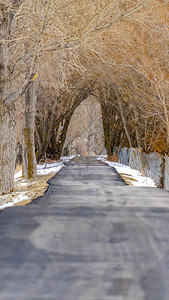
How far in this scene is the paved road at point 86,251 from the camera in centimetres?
306

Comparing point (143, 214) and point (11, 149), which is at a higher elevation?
point (11, 149)

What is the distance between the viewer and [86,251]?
4102mm

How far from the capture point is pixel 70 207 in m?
6.46

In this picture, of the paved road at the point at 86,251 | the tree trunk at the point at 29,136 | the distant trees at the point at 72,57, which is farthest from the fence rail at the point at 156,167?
the tree trunk at the point at 29,136

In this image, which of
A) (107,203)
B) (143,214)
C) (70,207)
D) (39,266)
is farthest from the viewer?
(107,203)

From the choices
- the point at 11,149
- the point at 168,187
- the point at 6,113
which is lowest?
the point at 168,187

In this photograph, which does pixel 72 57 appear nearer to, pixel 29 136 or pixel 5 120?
pixel 29 136

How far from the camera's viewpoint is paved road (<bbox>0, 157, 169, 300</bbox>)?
3061 millimetres

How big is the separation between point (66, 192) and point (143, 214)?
327cm

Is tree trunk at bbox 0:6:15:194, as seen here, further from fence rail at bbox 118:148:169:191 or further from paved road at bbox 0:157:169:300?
fence rail at bbox 118:148:169:191

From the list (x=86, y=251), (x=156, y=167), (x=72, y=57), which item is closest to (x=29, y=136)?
(x=72, y=57)

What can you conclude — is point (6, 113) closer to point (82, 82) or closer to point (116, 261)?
point (116, 261)

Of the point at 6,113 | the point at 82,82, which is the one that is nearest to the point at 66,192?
the point at 6,113

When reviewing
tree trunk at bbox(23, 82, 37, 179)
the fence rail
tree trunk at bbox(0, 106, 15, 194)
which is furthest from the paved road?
tree trunk at bbox(23, 82, 37, 179)
